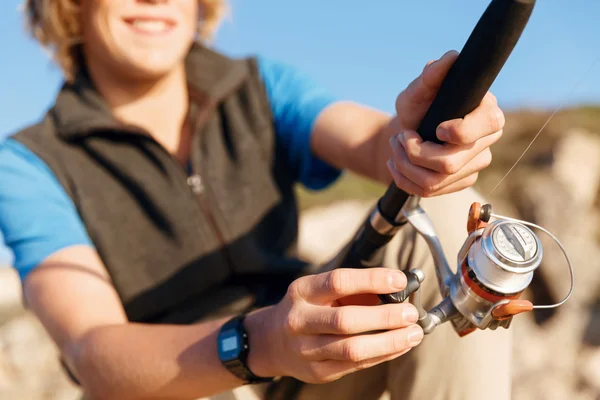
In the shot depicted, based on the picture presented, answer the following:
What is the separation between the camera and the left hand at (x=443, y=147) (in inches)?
42.7

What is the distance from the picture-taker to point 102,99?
89.4 inches

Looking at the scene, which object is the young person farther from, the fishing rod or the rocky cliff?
the rocky cliff

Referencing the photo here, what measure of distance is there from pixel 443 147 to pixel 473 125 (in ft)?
0.20

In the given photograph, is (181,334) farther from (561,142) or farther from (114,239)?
(561,142)

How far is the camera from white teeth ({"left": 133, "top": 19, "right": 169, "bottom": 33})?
2158mm

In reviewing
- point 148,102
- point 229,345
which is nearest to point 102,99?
point 148,102

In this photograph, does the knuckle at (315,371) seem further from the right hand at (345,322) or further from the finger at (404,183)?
the finger at (404,183)

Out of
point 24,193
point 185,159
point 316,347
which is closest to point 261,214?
point 185,159

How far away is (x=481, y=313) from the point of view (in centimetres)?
111

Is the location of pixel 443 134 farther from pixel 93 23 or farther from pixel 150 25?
pixel 93 23

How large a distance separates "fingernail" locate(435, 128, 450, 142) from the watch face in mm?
546

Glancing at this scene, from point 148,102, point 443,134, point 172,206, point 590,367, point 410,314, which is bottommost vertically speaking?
point 590,367

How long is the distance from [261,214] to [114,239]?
50cm

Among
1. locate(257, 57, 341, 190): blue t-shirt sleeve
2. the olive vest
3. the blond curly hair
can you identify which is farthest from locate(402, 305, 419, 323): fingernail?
the blond curly hair
